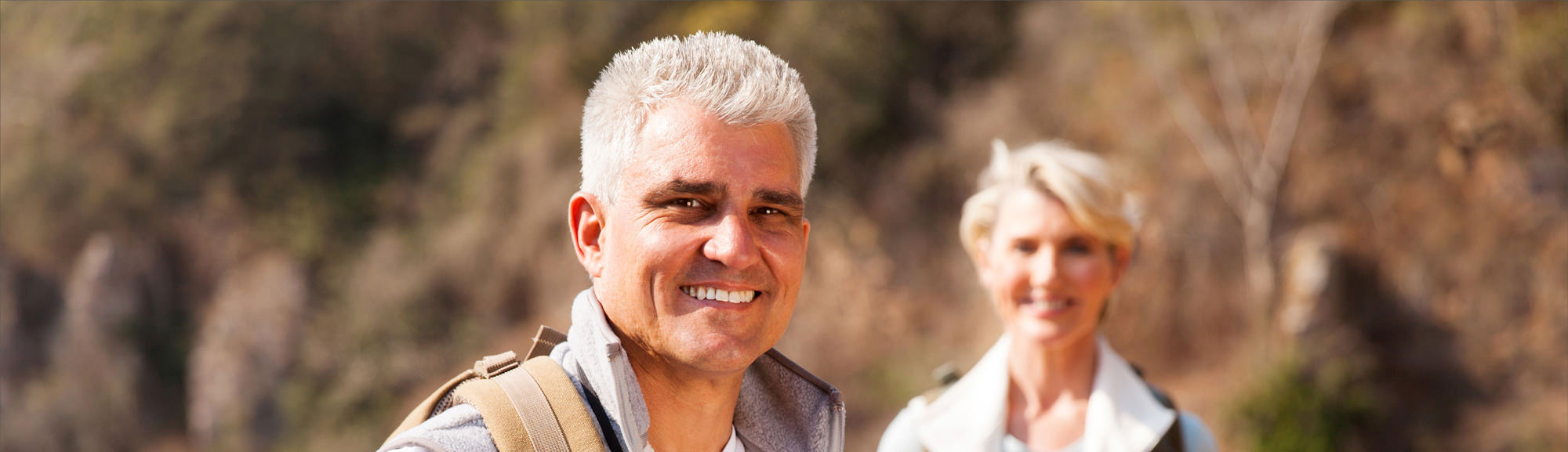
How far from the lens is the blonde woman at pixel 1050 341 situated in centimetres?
253

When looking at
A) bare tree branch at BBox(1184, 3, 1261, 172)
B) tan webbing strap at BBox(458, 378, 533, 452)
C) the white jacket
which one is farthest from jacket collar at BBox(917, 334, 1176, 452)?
bare tree branch at BBox(1184, 3, 1261, 172)

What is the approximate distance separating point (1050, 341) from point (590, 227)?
154cm

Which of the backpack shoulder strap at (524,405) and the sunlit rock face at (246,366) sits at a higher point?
the sunlit rock face at (246,366)

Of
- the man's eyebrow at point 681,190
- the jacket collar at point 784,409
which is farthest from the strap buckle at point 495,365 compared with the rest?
the man's eyebrow at point 681,190

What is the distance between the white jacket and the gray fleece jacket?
1.08 meters

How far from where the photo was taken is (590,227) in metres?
1.33

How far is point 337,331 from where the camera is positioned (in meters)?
13.0

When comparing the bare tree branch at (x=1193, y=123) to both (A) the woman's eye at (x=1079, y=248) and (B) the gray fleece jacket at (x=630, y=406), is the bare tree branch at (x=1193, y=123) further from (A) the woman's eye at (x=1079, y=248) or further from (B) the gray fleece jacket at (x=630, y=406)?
(B) the gray fleece jacket at (x=630, y=406)

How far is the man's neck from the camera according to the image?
1335 millimetres

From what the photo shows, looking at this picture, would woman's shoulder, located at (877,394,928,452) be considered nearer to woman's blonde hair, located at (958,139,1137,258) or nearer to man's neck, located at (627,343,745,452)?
woman's blonde hair, located at (958,139,1137,258)

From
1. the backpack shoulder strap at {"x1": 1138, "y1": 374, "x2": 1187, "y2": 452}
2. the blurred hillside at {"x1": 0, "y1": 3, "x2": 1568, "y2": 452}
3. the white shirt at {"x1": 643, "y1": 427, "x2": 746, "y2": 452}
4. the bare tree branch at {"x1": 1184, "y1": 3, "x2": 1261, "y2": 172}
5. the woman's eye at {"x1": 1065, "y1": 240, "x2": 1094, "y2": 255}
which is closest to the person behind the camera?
the white shirt at {"x1": 643, "y1": 427, "x2": 746, "y2": 452}

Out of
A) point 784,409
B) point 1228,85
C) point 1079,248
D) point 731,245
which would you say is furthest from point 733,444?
point 1228,85

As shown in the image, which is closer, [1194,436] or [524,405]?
[524,405]

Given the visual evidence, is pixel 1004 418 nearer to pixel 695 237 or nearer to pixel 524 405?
pixel 695 237
